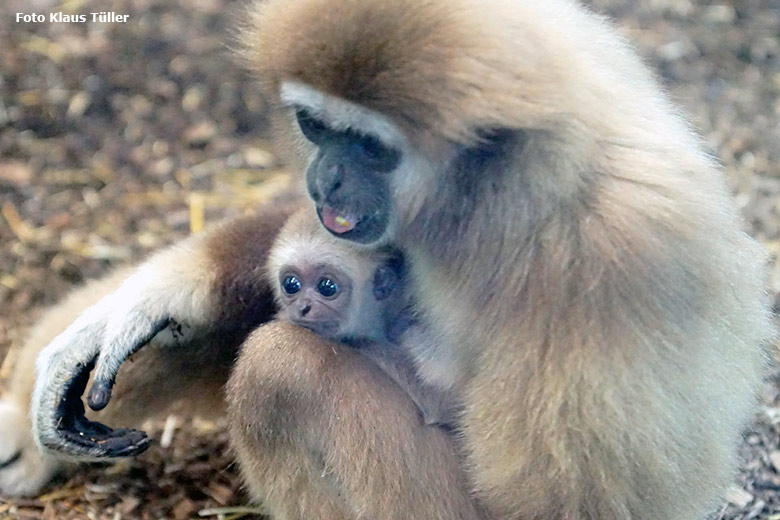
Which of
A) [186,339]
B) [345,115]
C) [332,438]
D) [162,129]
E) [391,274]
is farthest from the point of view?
[162,129]

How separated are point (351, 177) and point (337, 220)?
182 millimetres

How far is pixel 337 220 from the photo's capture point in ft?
12.6

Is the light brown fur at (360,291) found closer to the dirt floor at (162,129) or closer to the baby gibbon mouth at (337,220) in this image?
the baby gibbon mouth at (337,220)

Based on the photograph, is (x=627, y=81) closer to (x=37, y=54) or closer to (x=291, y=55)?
(x=291, y=55)

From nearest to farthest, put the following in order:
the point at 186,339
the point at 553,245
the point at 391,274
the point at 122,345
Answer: the point at 553,245 → the point at 391,274 → the point at 122,345 → the point at 186,339

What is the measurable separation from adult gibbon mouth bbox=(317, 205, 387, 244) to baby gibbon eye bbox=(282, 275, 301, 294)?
23.6 inches

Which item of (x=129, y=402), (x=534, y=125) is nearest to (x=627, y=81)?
(x=534, y=125)

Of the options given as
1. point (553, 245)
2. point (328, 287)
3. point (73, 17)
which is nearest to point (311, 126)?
point (328, 287)

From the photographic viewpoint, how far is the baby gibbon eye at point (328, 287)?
14.5 feet

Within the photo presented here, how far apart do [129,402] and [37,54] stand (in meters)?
4.26

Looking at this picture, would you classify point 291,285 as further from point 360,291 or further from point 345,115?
point 345,115

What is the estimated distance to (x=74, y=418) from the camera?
15.7ft

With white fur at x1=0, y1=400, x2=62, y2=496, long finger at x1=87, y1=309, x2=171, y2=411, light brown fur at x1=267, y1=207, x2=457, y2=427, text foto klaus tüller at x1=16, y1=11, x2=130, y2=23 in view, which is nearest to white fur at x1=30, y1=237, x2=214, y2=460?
long finger at x1=87, y1=309, x2=171, y2=411

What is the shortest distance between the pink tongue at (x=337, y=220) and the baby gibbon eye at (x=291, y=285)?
61 cm
